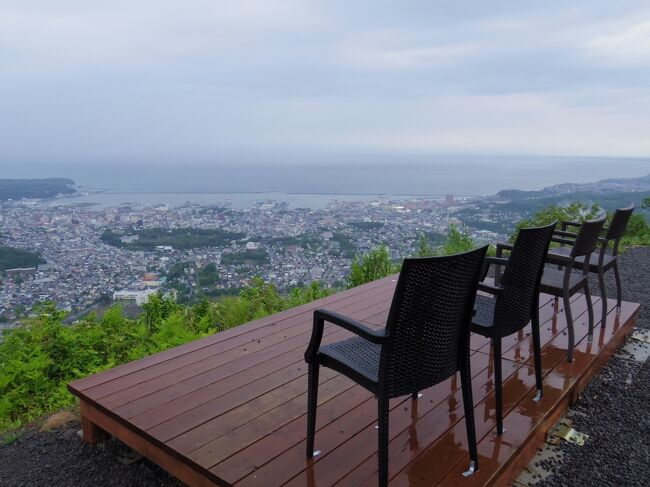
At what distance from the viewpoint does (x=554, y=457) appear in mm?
2256

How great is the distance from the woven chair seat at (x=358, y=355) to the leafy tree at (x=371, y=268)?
3.80 metres

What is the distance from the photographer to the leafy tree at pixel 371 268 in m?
5.82

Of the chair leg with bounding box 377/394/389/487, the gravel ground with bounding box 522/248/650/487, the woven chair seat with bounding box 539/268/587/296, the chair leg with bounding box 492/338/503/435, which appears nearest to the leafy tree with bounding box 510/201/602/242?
the gravel ground with bounding box 522/248/650/487

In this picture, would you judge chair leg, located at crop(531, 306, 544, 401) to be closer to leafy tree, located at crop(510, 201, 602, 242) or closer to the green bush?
the green bush

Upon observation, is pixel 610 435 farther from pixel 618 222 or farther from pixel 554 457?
pixel 618 222

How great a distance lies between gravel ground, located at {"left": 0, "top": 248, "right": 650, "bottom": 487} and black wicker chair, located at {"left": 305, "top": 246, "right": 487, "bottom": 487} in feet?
2.44

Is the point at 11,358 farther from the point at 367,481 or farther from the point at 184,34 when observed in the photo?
the point at 184,34

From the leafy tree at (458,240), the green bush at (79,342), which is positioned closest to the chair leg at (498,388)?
the green bush at (79,342)

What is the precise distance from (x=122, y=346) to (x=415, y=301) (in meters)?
3.32

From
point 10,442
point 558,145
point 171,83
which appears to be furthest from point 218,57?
point 10,442

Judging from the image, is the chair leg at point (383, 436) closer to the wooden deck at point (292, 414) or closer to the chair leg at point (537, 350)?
the wooden deck at point (292, 414)

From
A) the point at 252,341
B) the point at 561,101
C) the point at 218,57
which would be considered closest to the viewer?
the point at 252,341

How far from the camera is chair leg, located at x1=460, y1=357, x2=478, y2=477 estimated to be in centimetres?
179

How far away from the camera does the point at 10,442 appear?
252cm
